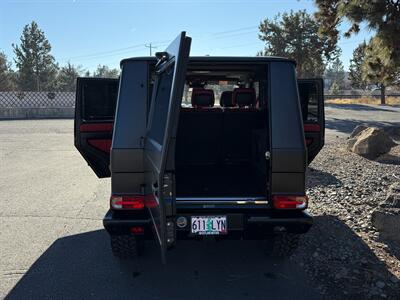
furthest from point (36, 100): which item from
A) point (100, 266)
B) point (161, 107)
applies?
point (161, 107)

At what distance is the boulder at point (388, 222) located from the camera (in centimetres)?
462

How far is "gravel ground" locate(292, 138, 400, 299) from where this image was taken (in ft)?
11.9

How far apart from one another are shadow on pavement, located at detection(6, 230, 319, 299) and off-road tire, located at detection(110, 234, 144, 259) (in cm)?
11

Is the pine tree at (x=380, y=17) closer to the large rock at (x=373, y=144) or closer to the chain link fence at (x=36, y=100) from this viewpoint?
the large rock at (x=373, y=144)

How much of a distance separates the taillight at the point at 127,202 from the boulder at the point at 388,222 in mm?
2921

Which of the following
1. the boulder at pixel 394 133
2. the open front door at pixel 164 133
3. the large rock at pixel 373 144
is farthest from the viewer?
the boulder at pixel 394 133

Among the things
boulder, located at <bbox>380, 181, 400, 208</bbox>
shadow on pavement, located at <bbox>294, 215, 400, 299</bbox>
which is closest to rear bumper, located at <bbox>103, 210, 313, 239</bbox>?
shadow on pavement, located at <bbox>294, 215, 400, 299</bbox>

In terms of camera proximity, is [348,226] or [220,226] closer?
[220,226]

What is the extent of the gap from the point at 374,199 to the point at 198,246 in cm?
318

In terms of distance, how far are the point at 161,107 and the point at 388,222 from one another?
10.4ft

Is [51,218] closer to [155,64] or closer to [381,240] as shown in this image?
[155,64]

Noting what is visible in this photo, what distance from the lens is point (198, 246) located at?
15.3ft

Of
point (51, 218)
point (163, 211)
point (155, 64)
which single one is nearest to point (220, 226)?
point (163, 211)

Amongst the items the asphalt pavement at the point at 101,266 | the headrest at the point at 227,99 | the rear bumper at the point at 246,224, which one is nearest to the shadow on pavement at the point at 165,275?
the asphalt pavement at the point at 101,266
